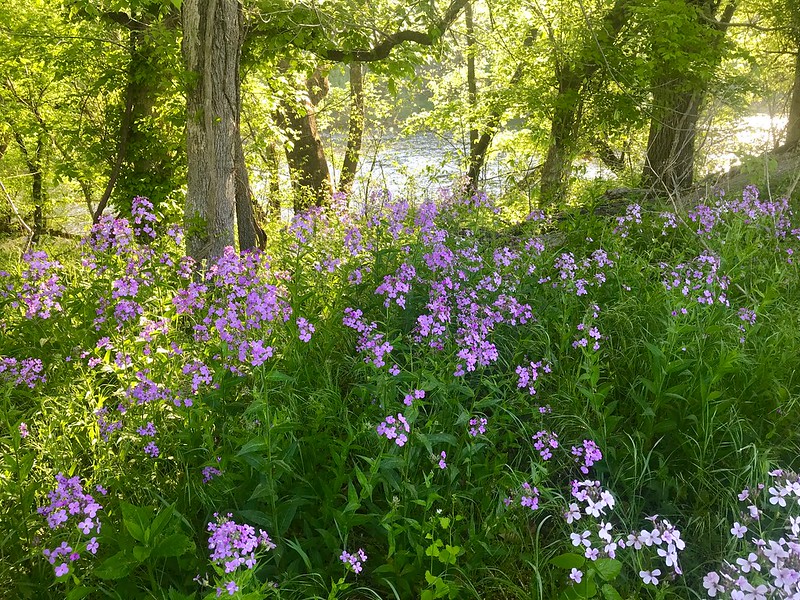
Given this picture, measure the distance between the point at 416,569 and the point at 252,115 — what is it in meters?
5.99

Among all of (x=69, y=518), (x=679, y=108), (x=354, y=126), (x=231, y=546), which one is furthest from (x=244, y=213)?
(x=354, y=126)

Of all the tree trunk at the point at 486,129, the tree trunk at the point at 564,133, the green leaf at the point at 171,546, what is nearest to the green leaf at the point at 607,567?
the green leaf at the point at 171,546

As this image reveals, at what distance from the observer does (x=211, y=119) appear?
12.3 ft

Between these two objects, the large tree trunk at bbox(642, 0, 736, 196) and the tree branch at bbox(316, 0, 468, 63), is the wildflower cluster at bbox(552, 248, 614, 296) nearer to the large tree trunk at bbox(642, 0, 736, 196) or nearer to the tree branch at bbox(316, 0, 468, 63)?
the large tree trunk at bbox(642, 0, 736, 196)

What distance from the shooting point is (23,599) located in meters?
1.60

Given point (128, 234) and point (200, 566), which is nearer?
point (200, 566)

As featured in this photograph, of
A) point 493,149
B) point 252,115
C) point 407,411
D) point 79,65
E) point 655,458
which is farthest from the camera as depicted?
point 493,149

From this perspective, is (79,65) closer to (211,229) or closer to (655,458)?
(211,229)

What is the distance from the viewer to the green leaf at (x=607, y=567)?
143 centimetres

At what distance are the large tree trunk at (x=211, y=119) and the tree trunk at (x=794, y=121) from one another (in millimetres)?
6656

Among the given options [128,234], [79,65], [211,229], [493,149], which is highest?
[79,65]

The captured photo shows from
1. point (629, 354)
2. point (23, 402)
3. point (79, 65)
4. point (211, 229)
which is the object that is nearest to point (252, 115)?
point (79, 65)

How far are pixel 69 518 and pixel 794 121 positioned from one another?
8934 mm

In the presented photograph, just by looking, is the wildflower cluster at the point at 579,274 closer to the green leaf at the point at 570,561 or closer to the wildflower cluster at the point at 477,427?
the wildflower cluster at the point at 477,427
